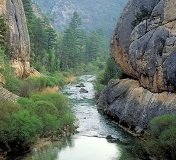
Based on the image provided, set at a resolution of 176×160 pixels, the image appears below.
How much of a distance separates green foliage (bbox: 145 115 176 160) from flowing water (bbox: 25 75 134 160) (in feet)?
10.7

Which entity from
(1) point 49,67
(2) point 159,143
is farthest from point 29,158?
(1) point 49,67

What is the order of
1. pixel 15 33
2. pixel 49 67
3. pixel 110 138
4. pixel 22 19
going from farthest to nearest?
pixel 49 67
pixel 22 19
pixel 15 33
pixel 110 138

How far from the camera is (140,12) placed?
177 feet

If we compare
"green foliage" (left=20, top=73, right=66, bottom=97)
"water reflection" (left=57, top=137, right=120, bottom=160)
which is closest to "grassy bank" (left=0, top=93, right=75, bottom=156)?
"water reflection" (left=57, top=137, right=120, bottom=160)

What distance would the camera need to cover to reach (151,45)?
46281mm

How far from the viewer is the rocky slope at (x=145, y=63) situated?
43.2 metres

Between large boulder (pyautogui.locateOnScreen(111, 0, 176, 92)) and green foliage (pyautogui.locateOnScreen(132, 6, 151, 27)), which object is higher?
green foliage (pyautogui.locateOnScreen(132, 6, 151, 27))

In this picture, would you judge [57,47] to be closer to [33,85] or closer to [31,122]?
[33,85]

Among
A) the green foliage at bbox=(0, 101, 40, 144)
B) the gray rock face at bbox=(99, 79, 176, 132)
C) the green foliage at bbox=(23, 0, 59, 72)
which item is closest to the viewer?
the green foliage at bbox=(0, 101, 40, 144)

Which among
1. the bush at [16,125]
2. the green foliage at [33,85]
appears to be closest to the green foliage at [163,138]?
the bush at [16,125]

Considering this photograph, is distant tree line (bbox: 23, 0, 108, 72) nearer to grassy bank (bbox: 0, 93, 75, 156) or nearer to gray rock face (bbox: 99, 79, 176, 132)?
gray rock face (bbox: 99, 79, 176, 132)

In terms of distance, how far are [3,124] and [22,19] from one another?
40707 millimetres

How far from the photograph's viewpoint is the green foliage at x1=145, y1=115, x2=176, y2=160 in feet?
109

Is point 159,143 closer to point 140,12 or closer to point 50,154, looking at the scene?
point 50,154
